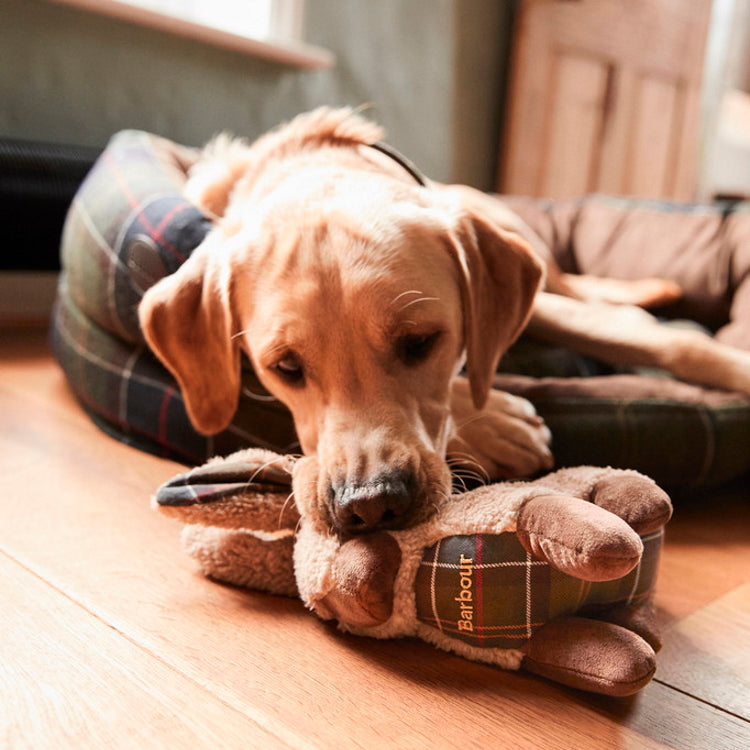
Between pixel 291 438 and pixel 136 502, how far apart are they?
394mm

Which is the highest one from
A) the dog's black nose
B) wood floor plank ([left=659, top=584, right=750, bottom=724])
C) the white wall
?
the white wall

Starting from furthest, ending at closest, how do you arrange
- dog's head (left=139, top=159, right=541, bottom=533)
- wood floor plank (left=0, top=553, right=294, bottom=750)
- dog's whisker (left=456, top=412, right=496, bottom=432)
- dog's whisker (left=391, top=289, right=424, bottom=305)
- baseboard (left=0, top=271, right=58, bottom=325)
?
baseboard (left=0, top=271, right=58, bottom=325), dog's whisker (left=456, top=412, right=496, bottom=432), dog's whisker (left=391, top=289, right=424, bottom=305), dog's head (left=139, top=159, right=541, bottom=533), wood floor plank (left=0, top=553, right=294, bottom=750)

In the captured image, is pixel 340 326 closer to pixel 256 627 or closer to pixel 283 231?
pixel 283 231

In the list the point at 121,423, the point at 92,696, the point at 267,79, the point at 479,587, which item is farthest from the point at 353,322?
the point at 267,79

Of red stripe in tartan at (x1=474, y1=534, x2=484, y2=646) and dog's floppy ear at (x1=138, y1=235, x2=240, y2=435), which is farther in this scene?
dog's floppy ear at (x1=138, y1=235, x2=240, y2=435)

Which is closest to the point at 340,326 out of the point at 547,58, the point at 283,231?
the point at 283,231

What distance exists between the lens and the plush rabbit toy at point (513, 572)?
1068 mm

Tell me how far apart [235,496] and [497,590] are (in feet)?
1.64

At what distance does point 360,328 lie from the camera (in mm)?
1423

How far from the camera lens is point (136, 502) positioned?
1813 mm

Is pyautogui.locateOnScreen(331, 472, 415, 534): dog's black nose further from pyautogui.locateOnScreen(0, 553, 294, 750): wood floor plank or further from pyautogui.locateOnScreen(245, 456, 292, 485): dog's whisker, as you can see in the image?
pyautogui.locateOnScreen(0, 553, 294, 750): wood floor plank

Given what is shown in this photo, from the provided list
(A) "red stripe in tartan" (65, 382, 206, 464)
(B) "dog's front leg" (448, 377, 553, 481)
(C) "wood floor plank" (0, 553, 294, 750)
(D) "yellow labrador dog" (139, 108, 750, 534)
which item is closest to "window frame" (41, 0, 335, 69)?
(A) "red stripe in tartan" (65, 382, 206, 464)

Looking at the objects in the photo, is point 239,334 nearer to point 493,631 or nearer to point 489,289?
point 489,289

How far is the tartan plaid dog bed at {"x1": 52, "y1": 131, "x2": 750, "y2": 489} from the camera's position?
1816 millimetres
